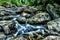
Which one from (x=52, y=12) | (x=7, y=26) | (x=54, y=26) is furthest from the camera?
(x=52, y=12)

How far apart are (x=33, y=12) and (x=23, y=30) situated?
12.2 feet

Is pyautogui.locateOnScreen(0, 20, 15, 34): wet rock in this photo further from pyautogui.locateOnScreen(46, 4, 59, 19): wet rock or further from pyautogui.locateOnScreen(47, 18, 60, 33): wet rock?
pyautogui.locateOnScreen(46, 4, 59, 19): wet rock

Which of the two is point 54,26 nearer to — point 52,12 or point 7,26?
point 52,12

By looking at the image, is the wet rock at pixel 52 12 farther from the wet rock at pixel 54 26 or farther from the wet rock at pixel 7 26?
the wet rock at pixel 7 26

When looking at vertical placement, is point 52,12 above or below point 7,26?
above

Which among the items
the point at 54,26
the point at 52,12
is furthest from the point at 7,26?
the point at 52,12

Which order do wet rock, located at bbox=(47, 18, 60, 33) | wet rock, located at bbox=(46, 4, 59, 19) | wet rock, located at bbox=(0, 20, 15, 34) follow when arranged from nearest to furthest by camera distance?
wet rock, located at bbox=(47, 18, 60, 33) → wet rock, located at bbox=(0, 20, 15, 34) → wet rock, located at bbox=(46, 4, 59, 19)

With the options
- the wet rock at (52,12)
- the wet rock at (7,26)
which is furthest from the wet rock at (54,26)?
the wet rock at (7,26)

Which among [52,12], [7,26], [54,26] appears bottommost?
[7,26]

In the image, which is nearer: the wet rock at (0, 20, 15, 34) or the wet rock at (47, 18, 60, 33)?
the wet rock at (47, 18, 60, 33)

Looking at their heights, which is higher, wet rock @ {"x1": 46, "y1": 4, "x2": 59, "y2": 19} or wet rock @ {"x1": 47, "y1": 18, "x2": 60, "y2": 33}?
wet rock @ {"x1": 46, "y1": 4, "x2": 59, "y2": 19}

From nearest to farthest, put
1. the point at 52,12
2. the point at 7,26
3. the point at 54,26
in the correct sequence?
the point at 54,26, the point at 7,26, the point at 52,12

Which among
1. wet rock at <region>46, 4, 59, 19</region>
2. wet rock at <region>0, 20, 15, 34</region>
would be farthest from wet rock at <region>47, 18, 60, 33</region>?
wet rock at <region>0, 20, 15, 34</region>

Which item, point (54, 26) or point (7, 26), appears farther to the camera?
point (7, 26)
